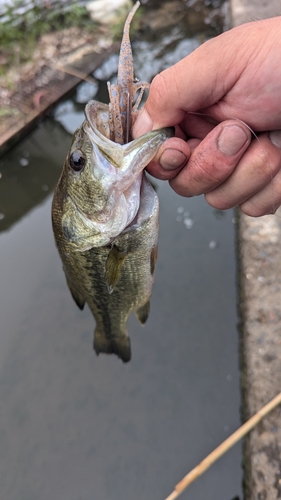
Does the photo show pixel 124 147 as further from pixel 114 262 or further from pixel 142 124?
pixel 114 262

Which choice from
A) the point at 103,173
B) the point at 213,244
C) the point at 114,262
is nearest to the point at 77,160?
the point at 103,173

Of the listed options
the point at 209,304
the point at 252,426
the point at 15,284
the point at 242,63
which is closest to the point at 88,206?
the point at 242,63

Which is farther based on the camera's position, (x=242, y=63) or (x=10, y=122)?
(x=10, y=122)

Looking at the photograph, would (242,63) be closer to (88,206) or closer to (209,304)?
(88,206)

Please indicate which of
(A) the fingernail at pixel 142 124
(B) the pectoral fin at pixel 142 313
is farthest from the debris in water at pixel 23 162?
(A) the fingernail at pixel 142 124

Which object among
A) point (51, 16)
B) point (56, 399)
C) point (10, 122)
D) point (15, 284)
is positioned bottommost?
point (56, 399)

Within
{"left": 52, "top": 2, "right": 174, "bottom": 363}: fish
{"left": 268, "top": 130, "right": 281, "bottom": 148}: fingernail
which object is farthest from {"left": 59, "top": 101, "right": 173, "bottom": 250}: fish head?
{"left": 268, "top": 130, "right": 281, "bottom": 148}: fingernail

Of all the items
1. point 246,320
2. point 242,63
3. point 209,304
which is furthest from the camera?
point 209,304
